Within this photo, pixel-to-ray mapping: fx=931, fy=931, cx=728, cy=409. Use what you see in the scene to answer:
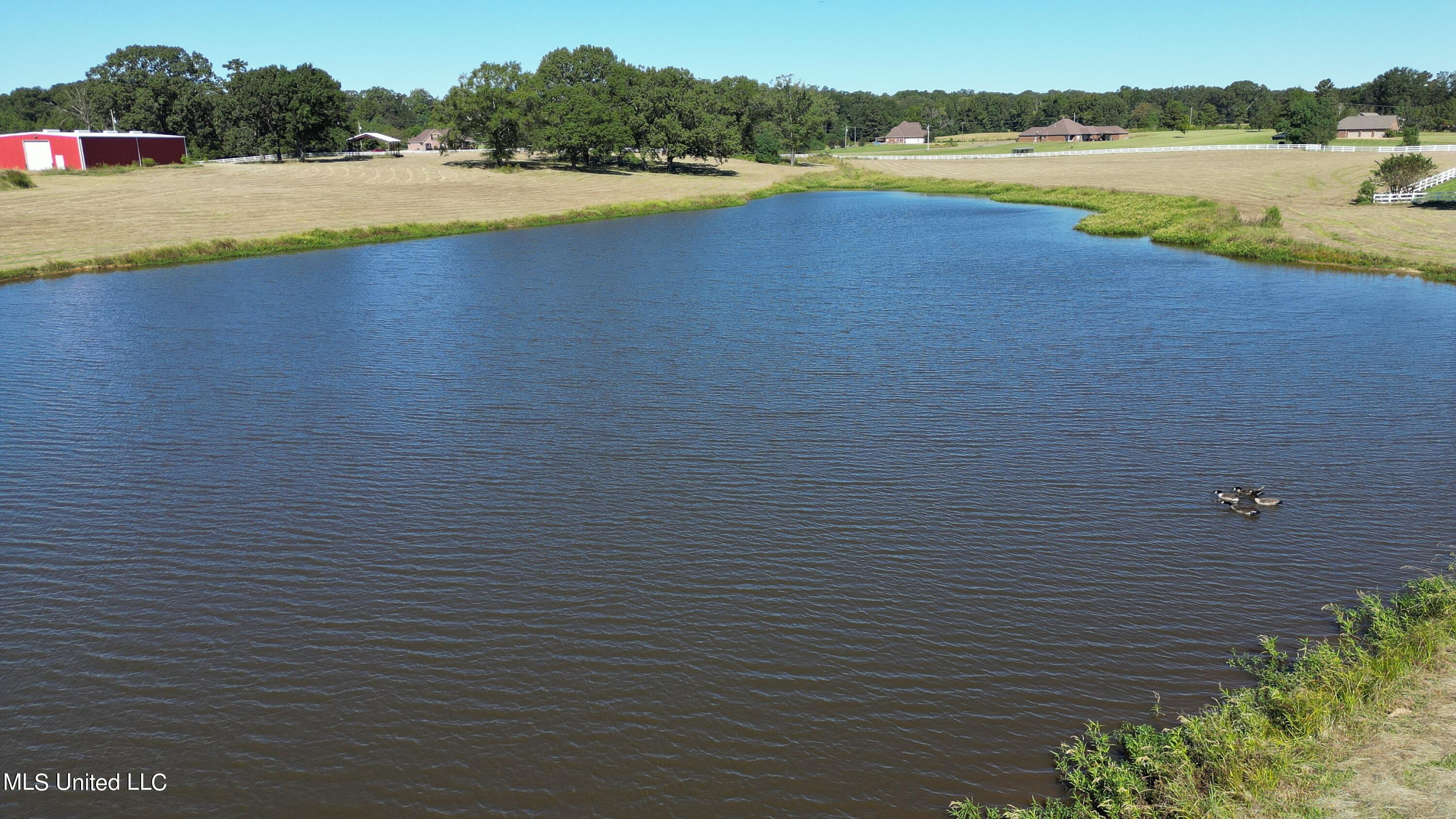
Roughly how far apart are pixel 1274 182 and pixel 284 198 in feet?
281

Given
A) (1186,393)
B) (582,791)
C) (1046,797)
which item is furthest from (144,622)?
(1186,393)

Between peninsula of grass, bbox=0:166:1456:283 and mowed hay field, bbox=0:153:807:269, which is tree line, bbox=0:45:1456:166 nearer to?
mowed hay field, bbox=0:153:807:269

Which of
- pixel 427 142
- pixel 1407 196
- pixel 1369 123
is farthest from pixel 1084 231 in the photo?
pixel 427 142

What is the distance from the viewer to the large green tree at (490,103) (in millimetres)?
102188

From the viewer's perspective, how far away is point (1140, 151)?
133625 mm

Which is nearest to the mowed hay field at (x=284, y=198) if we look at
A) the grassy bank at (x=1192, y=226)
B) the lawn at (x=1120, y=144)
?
the grassy bank at (x=1192, y=226)

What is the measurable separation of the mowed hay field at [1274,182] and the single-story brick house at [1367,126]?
167 ft

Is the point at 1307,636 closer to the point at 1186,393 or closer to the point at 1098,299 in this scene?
the point at 1186,393

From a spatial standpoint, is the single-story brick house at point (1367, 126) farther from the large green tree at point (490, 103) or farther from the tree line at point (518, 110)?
the large green tree at point (490, 103)

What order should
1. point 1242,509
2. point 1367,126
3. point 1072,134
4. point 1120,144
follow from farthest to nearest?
point 1072,134
point 1120,144
point 1367,126
point 1242,509

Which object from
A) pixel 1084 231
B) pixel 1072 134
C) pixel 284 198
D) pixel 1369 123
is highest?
pixel 1072 134

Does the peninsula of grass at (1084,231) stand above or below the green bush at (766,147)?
below

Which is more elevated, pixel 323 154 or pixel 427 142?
pixel 427 142

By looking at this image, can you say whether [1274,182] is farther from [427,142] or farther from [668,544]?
[427,142]
